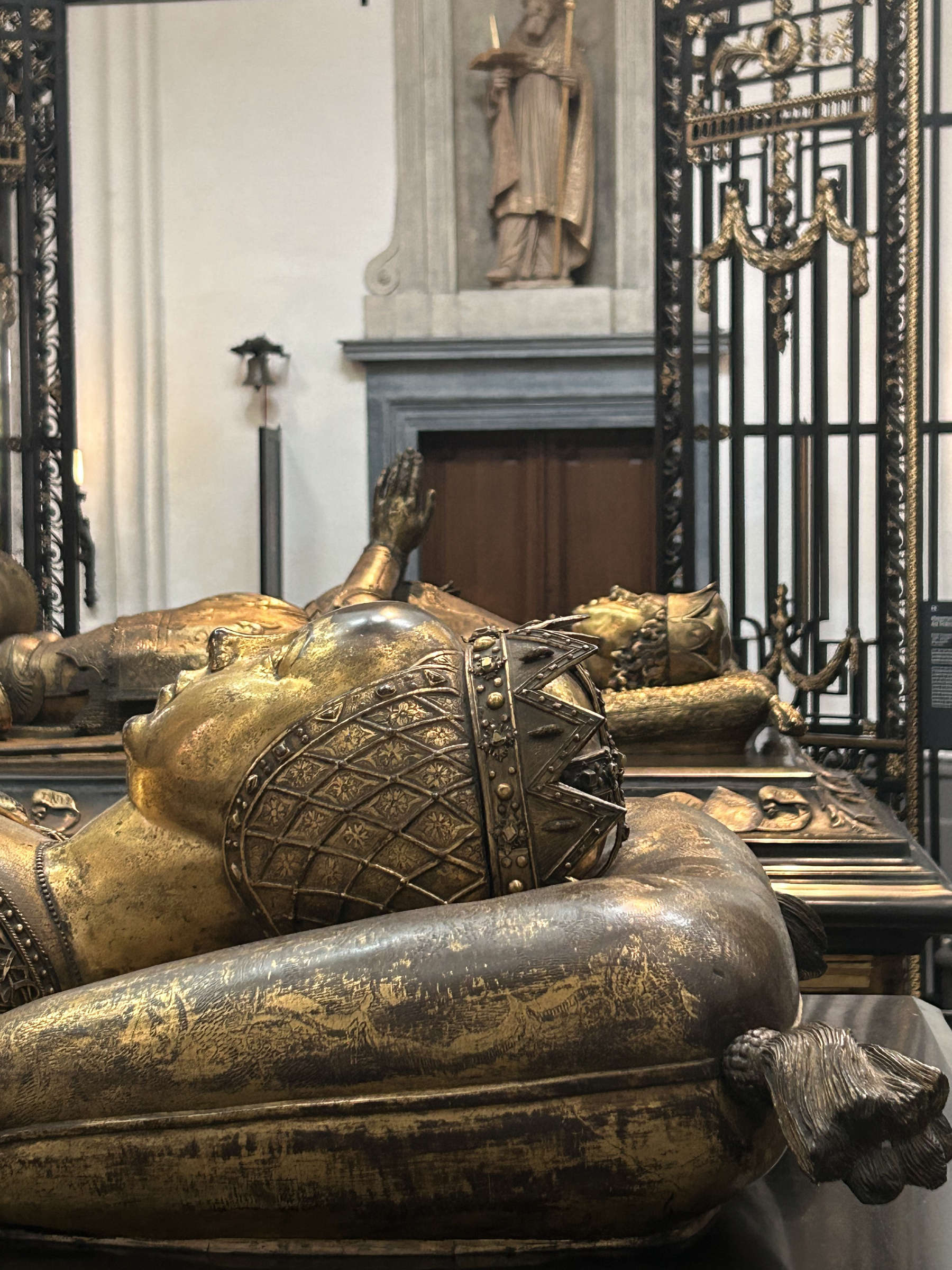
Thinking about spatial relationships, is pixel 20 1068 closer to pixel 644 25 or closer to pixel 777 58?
pixel 777 58

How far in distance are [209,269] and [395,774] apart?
8.41 meters

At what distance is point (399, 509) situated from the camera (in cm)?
463

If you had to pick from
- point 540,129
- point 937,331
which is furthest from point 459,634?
point 540,129

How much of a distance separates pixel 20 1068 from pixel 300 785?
14.4 inches

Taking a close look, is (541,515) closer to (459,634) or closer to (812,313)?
(812,313)

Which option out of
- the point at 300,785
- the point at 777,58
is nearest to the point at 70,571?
the point at 777,58

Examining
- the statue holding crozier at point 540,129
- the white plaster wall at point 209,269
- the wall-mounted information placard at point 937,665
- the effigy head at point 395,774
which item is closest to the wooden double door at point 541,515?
the white plaster wall at point 209,269

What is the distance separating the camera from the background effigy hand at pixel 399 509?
4.61 m

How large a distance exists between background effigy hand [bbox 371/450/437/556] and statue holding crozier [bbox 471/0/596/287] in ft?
15.4

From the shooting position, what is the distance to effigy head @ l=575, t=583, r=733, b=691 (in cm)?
353

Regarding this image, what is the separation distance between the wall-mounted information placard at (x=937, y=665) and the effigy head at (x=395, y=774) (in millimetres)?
3862

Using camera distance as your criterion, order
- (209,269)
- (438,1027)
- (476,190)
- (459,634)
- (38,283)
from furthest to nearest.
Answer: (209,269), (476,190), (38,283), (459,634), (438,1027)

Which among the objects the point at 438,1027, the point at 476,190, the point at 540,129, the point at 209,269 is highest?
the point at 540,129

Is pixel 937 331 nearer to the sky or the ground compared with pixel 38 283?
nearer to the ground
